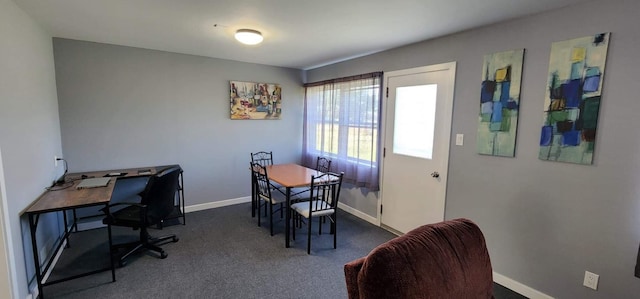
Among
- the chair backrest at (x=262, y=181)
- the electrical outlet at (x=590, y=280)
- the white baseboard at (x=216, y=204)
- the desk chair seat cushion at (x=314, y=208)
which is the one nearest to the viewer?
the electrical outlet at (x=590, y=280)

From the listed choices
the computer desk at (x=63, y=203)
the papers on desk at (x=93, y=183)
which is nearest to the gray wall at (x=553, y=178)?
the computer desk at (x=63, y=203)

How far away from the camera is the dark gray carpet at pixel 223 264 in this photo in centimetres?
235

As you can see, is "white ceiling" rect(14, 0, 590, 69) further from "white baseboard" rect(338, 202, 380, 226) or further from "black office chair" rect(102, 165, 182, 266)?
"white baseboard" rect(338, 202, 380, 226)

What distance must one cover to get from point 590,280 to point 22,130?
4457 millimetres

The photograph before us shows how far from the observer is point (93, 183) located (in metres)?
2.84

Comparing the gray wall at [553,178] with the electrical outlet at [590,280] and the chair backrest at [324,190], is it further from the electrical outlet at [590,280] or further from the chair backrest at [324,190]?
the chair backrest at [324,190]

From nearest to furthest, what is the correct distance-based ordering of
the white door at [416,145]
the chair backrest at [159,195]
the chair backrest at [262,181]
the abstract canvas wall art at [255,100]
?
the chair backrest at [159,195] < the white door at [416,145] < the chair backrest at [262,181] < the abstract canvas wall art at [255,100]

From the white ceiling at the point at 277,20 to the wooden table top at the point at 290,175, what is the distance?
1.61 m

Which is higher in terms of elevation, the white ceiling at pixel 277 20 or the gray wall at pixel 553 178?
the white ceiling at pixel 277 20

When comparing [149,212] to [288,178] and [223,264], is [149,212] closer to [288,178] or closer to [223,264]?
[223,264]

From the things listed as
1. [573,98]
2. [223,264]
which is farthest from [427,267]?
[223,264]

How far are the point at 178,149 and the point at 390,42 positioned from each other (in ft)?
10.8

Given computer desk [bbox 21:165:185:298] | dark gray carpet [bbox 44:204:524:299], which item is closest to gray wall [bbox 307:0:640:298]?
dark gray carpet [bbox 44:204:524:299]

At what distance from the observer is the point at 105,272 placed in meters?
2.58
